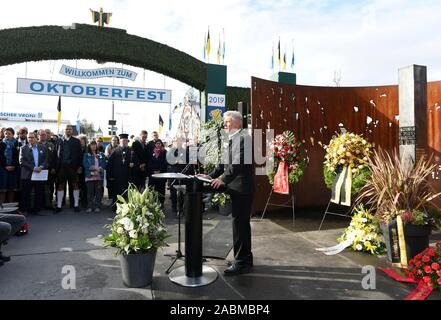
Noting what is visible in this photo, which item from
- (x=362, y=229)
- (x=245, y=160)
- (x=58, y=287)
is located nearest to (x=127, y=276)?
(x=58, y=287)

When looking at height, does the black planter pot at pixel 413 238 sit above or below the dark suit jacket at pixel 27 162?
below

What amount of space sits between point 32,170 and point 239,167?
527 cm

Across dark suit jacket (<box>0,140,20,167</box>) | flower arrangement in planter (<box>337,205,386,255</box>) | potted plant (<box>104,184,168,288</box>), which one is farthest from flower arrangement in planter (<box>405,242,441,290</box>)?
dark suit jacket (<box>0,140,20,167</box>)

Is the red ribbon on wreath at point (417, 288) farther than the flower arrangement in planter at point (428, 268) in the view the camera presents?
No

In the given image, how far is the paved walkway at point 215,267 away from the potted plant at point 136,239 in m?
0.16

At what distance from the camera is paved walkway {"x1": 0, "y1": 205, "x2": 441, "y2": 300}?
2992 mm

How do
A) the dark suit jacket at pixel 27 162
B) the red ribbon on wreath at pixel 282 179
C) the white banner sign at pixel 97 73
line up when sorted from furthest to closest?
the white banner sign at pixel 97 73
the dark suit jacket at pixel 27 162
the red ribbon on wreath at pixel 282 179

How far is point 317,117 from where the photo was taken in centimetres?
721

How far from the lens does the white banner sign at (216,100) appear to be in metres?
10.9

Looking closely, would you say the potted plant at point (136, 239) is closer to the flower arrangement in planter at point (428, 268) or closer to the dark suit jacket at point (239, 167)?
the dark suit jacket at point (239, 167)

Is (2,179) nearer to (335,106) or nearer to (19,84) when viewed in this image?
(19,84)

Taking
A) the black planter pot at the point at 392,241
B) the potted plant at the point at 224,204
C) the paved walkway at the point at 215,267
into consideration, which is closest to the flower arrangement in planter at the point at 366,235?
the paved walkway at the point at 215,267

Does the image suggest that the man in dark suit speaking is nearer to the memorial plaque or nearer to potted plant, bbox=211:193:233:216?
the memorial plaque

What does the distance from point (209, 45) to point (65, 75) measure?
225 inches
